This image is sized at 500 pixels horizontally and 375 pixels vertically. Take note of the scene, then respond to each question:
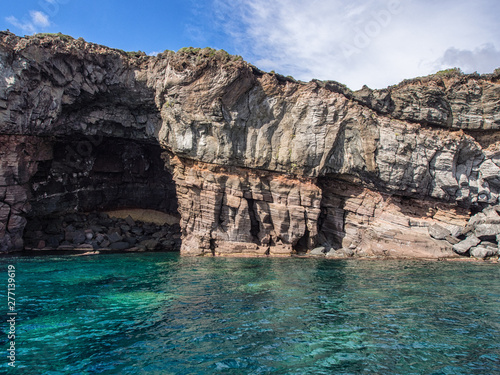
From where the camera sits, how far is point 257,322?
12.2 metres

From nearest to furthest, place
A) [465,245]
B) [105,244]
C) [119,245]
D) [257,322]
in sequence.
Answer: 1. [257,322]
2. [465,245]
3. [105,244]
4. [119,245]

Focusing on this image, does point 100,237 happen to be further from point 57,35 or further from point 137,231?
point 57,35

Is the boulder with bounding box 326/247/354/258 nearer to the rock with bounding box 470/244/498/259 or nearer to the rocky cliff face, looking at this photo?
the rocky cliff face

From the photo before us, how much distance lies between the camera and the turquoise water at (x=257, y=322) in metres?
9.22

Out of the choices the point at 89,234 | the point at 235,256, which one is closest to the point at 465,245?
the point at 235,256

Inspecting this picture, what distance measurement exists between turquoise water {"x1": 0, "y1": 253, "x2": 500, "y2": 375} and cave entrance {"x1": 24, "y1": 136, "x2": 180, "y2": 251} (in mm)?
13734

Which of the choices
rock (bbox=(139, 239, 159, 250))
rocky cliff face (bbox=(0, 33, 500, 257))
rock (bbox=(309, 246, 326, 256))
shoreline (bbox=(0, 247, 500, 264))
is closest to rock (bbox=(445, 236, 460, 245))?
rocky cliff face (bbox=(0, 33, 500, 257))

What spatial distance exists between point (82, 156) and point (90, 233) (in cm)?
864

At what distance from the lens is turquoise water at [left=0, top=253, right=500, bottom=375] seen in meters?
9.22

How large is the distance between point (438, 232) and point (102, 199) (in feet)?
117

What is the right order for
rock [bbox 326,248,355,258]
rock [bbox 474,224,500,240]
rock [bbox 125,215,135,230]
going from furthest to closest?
rock [bbox 125,215,135,230] → rock [bbox 326,248,355,258] → rock [bbox 474,224,500,240]

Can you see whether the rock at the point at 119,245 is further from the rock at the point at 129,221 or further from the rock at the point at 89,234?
the rock at the point at 129,221

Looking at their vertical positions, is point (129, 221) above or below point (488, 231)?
below

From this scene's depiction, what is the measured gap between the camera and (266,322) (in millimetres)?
12258
